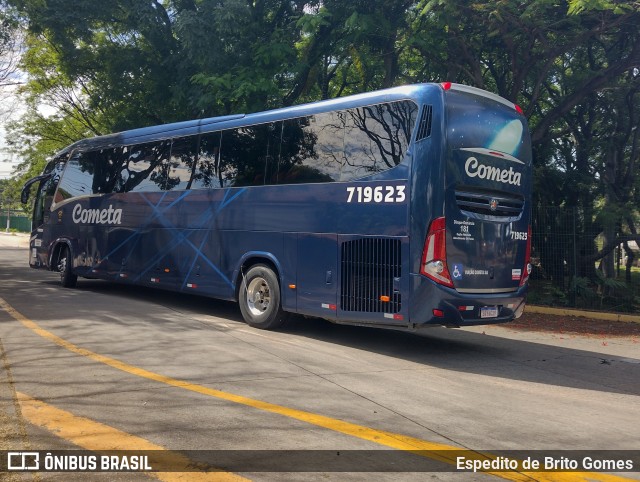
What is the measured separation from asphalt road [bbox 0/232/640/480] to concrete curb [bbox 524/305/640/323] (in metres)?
3.38

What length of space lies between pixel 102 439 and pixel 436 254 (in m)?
5.01

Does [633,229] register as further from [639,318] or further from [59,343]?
[59,343]

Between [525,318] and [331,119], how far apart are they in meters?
7.77

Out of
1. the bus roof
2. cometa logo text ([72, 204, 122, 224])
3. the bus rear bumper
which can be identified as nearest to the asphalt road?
the bus rear bumper

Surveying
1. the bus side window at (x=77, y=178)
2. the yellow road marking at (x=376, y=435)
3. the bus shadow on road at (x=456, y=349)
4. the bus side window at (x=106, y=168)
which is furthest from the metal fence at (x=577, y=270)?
the yellow road marking at (x=376, y=435)

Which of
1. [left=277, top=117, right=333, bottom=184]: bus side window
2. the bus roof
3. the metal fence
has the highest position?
the bus roof

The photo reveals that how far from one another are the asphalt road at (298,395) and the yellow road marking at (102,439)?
19mm

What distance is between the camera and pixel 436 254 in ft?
27.5

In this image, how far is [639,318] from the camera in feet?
46.6

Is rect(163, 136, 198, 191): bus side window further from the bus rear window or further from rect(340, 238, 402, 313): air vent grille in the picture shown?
the bus rear window

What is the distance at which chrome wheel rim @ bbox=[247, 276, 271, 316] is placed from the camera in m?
10.9

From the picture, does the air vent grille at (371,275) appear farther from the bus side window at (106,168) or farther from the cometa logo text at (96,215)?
the bus side window at (106,168)

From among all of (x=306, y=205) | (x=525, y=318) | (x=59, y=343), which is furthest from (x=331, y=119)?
(x=525, y=318)

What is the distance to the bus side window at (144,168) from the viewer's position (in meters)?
13.4
